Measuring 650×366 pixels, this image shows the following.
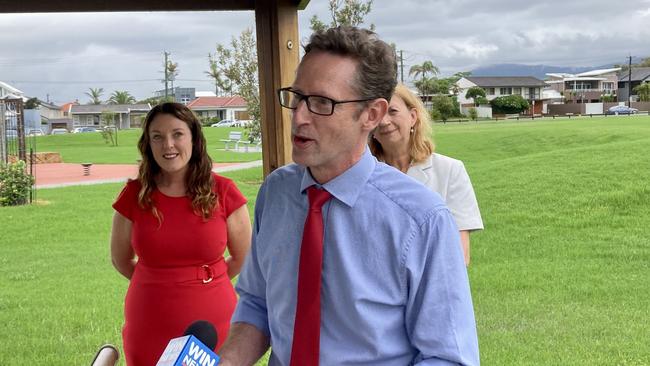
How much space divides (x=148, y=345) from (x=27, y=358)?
307 centimetres

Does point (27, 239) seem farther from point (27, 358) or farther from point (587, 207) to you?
point (587, 207)

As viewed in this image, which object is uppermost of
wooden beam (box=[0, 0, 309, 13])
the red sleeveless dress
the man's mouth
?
wooden beam (box=[0, 0, 309, 13])

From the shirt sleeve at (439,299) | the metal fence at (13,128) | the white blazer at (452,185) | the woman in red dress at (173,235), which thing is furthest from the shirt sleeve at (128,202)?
the metal fence at (13,128)

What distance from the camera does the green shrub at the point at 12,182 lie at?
577 inches

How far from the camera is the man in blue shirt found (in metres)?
1.35

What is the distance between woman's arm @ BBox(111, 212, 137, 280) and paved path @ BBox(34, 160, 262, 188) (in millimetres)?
16070

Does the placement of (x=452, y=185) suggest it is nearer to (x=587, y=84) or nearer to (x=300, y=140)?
(x=300, y=140)

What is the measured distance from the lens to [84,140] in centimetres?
4459

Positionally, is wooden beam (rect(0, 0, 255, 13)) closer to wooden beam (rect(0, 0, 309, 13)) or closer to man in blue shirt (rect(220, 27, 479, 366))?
wooden beam (rect(0, 0, 309, 13))

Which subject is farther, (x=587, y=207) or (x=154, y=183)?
(x=587, y=207)

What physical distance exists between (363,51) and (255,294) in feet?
2.10

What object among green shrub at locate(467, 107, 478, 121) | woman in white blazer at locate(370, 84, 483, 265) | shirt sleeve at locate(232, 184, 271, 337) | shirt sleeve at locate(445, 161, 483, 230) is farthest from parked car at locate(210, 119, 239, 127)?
shirt sleeve at locate(232, 184, 271, 337)

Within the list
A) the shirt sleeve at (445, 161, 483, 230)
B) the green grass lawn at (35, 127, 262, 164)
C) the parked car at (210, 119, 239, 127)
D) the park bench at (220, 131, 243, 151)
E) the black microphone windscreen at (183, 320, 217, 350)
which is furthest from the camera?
the parked car at (210, 119, 239, 127)

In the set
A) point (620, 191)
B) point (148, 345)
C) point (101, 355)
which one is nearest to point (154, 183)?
point (148, 345)
